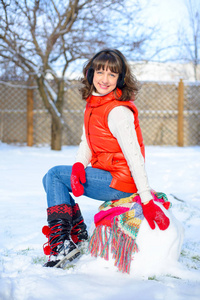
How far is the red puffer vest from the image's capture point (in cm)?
143

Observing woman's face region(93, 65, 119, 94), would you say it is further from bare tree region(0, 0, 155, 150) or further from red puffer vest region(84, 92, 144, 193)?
bare tree region(0, 0, 155, 150)

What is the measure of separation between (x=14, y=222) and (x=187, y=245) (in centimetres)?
106

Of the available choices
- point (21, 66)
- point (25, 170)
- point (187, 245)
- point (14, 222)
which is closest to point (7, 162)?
point (25, 170)

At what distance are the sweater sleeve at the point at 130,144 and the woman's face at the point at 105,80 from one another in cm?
14

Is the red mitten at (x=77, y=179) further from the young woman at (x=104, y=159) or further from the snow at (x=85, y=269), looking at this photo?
the snow at (x=85, y=269)

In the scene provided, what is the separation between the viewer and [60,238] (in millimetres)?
1387

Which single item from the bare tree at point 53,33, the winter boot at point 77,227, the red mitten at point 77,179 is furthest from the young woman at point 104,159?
the bare tree at point 53,33

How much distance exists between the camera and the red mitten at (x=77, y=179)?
1428 millimetres

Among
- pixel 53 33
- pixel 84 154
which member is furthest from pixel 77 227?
pixel 53 33

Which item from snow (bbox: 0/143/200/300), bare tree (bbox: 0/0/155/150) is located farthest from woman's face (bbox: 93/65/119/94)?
bare tree (bbox: 0/0/155/150)

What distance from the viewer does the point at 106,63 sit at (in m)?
1.48

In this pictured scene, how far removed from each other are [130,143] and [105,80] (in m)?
0.32

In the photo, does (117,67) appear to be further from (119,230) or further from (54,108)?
(54,108)

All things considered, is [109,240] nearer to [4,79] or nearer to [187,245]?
[187,245]
